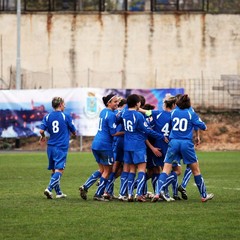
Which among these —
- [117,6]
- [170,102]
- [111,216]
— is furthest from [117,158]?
[117,6]

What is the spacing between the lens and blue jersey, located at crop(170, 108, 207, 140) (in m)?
18.6

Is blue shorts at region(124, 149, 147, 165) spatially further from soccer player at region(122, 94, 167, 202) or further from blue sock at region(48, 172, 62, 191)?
blue sock at region(48, 172, 62, 191)

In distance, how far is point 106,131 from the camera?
19.4 meters

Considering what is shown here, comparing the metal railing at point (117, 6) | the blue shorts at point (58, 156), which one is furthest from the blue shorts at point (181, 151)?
the metal railing at point (117, 6)

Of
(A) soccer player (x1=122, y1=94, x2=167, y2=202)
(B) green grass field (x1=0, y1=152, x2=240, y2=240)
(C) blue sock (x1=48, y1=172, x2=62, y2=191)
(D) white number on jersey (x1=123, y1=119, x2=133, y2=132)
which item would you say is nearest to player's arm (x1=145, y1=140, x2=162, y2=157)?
(A) soccer player (x1=122, y1=94, x2=167, y2=202)

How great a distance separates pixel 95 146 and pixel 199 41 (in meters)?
29.4

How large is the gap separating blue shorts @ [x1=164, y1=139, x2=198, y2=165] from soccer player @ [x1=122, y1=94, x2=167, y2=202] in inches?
20.5

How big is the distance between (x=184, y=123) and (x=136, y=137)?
1.06 m

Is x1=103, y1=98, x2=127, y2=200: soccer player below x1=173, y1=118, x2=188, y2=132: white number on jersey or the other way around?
below

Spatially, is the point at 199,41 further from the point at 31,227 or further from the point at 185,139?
the point at 31,227

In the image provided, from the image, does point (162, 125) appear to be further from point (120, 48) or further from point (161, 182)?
point (120, 48)

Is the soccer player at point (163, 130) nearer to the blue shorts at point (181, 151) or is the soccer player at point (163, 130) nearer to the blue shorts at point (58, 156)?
the blue shorts at point (181, 151)

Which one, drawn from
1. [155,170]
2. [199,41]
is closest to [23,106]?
[199,41]

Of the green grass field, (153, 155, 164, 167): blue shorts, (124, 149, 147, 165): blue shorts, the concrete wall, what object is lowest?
the green grass field
